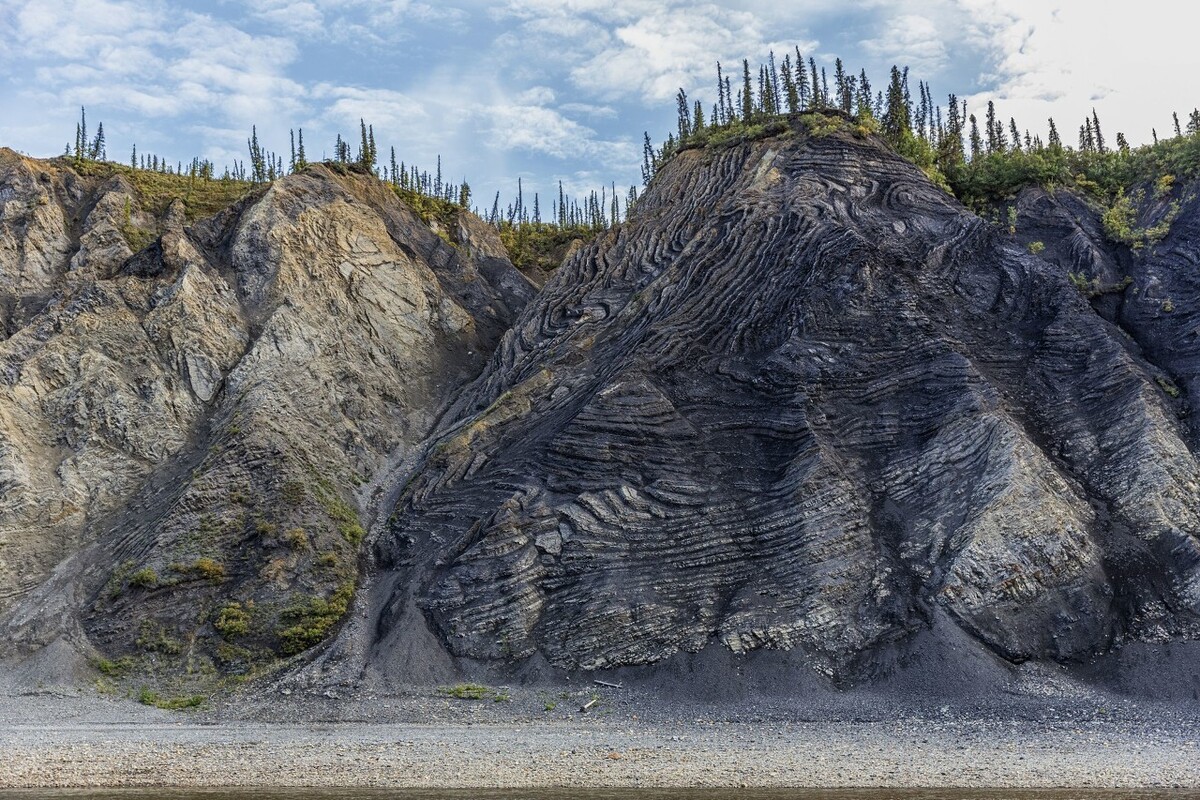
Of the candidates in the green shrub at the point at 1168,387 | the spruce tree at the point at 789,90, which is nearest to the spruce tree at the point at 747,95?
the spruce tree at the point at 789,90

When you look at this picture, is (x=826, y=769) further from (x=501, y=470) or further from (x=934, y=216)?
(x=934, y=216)

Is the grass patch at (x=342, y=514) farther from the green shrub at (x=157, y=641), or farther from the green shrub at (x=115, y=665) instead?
the green shrub at (x=115, y=665)

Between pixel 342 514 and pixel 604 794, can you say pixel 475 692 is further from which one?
pixel 342 514

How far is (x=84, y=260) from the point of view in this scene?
45906 millimetres

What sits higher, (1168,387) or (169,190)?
(169,190)

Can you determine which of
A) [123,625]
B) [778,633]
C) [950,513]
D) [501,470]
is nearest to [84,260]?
[123,625]

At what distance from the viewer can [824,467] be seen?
94.1 feet

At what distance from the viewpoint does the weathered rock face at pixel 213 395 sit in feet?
99.9

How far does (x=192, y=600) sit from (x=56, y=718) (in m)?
6.07

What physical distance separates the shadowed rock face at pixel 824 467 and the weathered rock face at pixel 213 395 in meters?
4.13

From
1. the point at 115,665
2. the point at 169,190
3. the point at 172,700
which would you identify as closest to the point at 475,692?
the point at 172,700

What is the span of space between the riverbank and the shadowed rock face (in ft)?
8.51

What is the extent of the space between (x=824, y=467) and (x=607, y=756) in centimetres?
1273

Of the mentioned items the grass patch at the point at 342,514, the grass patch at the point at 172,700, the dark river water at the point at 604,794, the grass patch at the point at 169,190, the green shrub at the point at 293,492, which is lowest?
the dark river water at the point at 604,794
